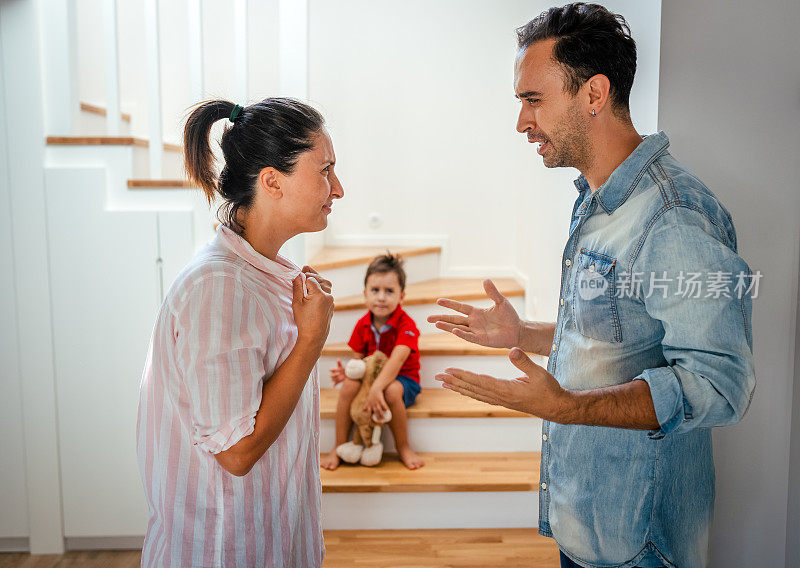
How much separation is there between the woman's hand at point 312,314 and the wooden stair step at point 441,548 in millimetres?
1430

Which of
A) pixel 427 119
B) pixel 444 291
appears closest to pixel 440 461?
pixel 444 291

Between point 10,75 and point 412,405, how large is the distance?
6.51ft

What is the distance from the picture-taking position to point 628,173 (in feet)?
3.89

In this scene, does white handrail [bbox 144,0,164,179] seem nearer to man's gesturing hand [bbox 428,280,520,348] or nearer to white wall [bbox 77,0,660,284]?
white wall [bbox 77,0,660,284]

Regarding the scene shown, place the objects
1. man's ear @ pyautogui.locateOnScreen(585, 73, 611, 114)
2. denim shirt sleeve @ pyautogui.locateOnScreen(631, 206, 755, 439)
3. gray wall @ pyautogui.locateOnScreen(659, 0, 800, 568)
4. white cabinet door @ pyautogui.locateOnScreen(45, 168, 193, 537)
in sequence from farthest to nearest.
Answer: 1. white cabinet door @ pyautogui.locateOnScreen(45, 168, 193, 537)
2. gray wall @ pyautogui.locateOnScreen(659, 0, 800, 568)
3. man's ear @ pyautogui.locateOnScreen(585, 73, 611, 114)
4. denim shirt sleeve @ pyautogui.locateOnScreen(631, 206, 755, 439)

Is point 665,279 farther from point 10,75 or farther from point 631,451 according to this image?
point 10,75

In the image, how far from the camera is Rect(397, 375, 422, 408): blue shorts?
2.77 meters

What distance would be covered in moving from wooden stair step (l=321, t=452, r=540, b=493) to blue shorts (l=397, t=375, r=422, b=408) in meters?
0.24

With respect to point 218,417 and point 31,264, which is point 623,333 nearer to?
point 218,417

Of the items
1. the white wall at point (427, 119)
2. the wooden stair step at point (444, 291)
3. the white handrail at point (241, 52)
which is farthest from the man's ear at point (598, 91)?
the white wall at point (427, 119)

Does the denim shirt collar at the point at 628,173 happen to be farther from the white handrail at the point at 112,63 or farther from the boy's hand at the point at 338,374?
the white handrail at the point at 112,63

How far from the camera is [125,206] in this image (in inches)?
97.9

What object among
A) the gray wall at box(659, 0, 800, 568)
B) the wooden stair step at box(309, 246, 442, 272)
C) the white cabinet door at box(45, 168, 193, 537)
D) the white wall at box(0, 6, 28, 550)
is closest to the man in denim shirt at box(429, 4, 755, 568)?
the gray wall at box(659, 0, 800, 568)

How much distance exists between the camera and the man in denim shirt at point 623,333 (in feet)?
3.34
